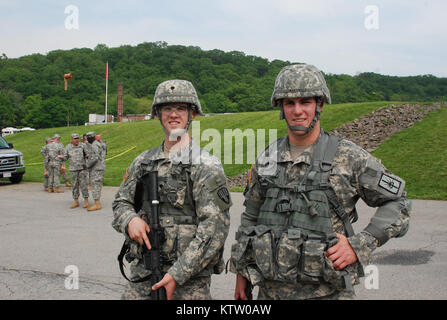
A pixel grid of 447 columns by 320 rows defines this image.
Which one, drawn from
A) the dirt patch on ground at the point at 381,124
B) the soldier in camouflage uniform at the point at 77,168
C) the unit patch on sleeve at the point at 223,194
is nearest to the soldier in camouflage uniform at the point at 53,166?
the soldier in camouflage uniform at the point at 77,168

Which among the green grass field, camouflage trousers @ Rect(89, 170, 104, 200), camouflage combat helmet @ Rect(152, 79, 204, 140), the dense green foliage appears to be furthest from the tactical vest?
the dense green foliage

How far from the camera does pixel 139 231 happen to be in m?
2.69

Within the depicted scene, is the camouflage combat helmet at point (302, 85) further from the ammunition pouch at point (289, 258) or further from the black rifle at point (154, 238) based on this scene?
the black rifle at point (154, 238)

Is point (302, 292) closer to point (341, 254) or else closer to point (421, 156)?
point (341, 254)

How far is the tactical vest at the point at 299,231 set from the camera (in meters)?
2.41

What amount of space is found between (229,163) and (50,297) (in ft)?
48.8

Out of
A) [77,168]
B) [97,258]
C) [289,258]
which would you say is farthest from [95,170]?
[289,258]

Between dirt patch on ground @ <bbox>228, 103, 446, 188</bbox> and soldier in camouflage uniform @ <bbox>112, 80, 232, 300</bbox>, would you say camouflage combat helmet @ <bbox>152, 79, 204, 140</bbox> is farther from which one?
dirt patch on ground @ <bbox>228, 103, 446, 188</bbox>

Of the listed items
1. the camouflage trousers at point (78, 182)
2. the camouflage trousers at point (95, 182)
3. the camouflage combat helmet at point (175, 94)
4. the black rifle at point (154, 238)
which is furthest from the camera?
the camouflage trousers at point (78, 182)

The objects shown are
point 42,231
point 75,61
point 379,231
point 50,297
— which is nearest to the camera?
point 379,231

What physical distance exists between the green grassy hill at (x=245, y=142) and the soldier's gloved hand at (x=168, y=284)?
11.1m

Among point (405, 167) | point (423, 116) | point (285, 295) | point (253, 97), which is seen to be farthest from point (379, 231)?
point (253, 97)

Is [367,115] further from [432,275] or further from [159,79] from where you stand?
[159,79]
